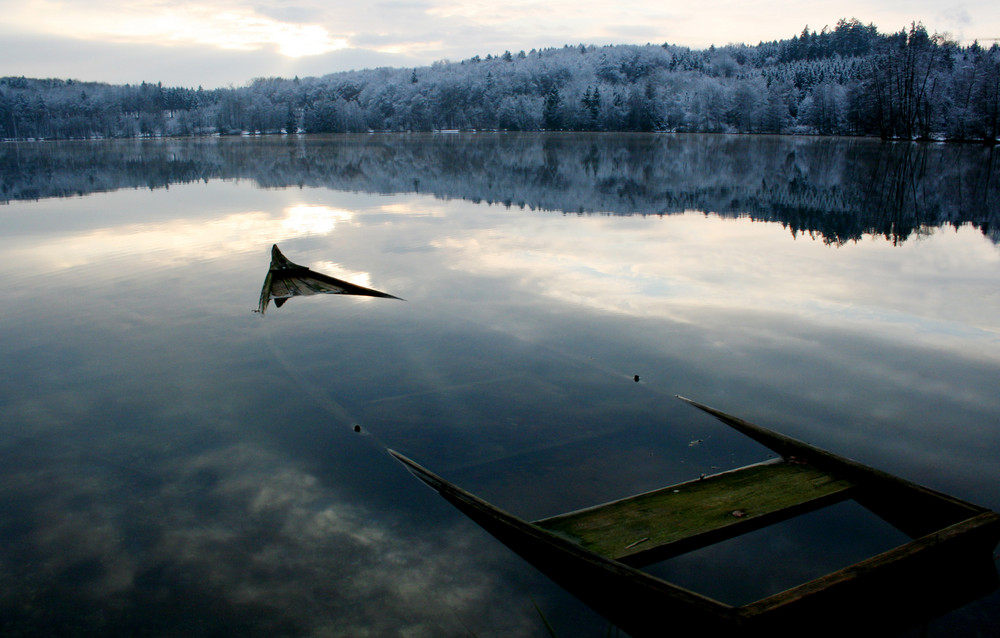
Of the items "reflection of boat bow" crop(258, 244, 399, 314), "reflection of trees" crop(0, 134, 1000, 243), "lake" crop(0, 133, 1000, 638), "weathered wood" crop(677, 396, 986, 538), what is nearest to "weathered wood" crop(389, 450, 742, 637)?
"lake" crop(0, 133, 1000, 638)

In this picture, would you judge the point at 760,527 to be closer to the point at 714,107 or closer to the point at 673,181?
the point at 673,181

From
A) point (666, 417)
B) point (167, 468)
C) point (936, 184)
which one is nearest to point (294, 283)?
point (167, 468)

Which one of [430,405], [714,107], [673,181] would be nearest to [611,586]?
[430,405]

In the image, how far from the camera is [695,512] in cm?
637

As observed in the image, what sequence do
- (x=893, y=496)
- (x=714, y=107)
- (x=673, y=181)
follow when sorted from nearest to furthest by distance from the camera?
(x=893, y=496) → (x=673, y=181) → (x=714, y=107)

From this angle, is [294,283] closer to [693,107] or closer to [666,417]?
[666,417]

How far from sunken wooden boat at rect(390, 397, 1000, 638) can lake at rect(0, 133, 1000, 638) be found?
194mm

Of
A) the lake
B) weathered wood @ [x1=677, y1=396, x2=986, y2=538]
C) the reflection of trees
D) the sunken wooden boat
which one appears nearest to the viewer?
the sunken wooden boat

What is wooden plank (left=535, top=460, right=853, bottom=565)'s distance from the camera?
19.5ft

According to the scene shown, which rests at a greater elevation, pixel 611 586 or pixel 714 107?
pixel 714 107

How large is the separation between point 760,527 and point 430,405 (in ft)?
14.9

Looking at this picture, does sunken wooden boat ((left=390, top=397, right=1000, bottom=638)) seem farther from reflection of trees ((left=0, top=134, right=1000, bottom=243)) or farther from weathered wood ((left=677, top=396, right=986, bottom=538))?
reflection of trees ((left=0, top=134, right=1000, bottom=243))

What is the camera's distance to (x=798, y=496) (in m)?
6.60

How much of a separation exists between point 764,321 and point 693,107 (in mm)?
149133
